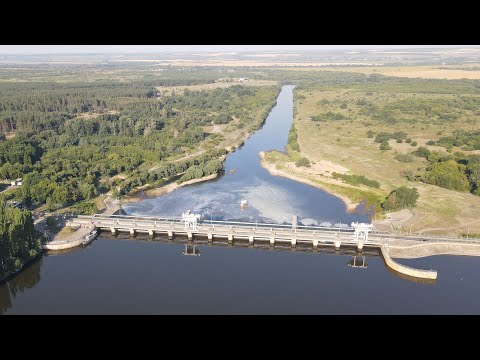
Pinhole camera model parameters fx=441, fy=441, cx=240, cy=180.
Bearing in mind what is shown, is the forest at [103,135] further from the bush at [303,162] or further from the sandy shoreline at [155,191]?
the bush at [303,162]

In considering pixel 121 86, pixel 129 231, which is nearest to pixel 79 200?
pixel 129 231

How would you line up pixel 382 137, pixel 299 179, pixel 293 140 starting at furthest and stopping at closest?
pixel 382 137, pixel 293 140, pixel 299 179

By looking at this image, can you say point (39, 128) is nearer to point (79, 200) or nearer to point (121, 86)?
point (79, 200)

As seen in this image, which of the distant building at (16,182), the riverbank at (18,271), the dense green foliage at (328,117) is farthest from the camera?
the dense green foliage at (328,117)

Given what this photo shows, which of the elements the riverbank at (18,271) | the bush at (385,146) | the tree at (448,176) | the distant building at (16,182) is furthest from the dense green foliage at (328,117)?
the riverbank at (18,271)

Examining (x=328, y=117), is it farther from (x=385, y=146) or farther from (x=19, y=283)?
(x=19, y=283)

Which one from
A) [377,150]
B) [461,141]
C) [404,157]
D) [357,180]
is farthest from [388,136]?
[357,180]
